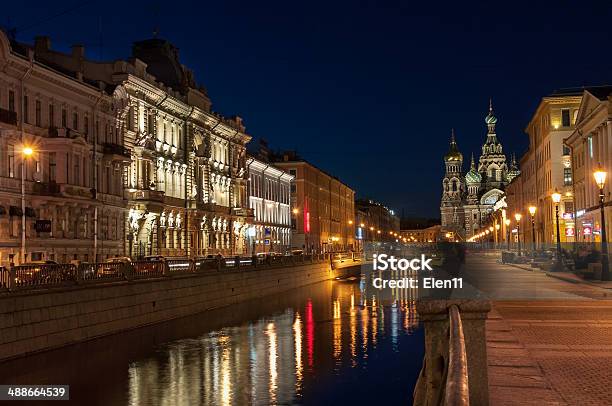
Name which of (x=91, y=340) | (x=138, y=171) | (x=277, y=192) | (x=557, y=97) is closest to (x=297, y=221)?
(x=277, y=192)

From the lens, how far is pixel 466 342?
397 inches

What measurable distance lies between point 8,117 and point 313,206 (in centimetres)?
9939

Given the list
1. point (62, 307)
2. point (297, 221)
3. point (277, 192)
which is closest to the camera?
point (62, 307)

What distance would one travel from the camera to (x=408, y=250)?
4925 centimetres

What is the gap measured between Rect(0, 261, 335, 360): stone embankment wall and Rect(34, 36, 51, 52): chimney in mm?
22118

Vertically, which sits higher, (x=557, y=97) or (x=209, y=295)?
(x=557, y=97)

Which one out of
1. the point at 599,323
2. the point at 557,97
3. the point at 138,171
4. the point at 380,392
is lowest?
the point at 380,392

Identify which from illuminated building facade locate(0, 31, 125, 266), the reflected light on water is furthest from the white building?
the reflected light on water

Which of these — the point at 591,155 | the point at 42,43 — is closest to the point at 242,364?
the point at 42,43

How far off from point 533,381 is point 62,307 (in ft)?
69.0

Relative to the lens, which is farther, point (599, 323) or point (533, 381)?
point (599, 323)

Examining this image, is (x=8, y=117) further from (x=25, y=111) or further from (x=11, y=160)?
(x=25, y=111)

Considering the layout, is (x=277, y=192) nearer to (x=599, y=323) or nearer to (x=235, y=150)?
(x=235, y=150)

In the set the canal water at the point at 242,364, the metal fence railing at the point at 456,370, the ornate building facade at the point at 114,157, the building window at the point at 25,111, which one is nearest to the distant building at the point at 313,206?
the ornate building facade at the point at 114,157
